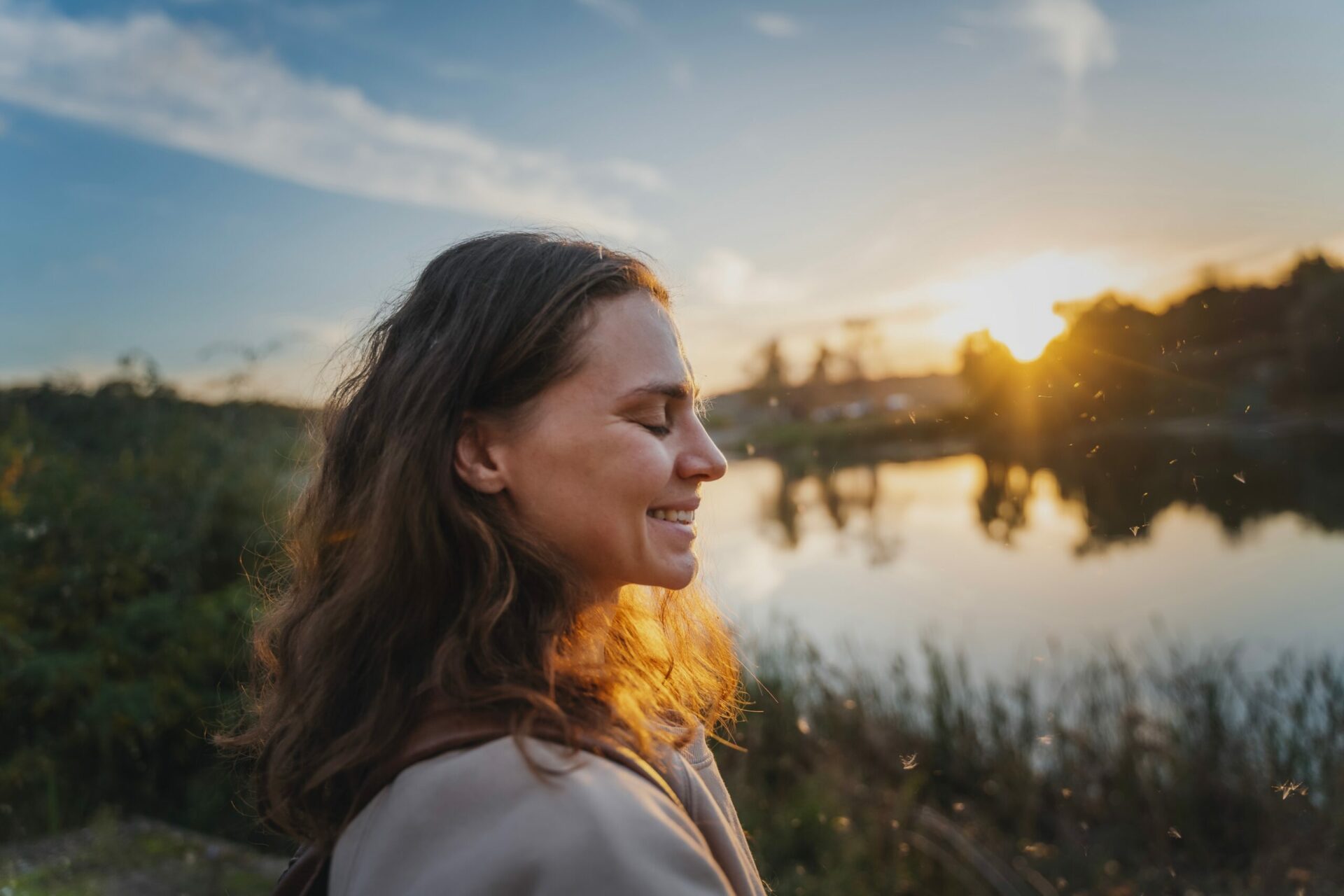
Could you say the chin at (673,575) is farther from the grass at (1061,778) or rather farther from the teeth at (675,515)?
the grass at (1061,778)

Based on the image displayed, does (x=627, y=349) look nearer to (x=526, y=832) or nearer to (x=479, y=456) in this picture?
(x=479, y=456)

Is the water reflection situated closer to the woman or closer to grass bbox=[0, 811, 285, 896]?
the woman

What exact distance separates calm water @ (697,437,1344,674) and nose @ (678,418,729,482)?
0.49 m

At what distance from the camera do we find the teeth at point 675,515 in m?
1.31

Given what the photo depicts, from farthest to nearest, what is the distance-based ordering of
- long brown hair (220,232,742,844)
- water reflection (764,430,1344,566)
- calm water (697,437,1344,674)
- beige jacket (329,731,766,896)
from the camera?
1. calm water (697,437,1344,674)
2. water reflection (764,430,1344,566)
3. long brown hair (220,232,742,844)
4. beige jacket (329,731,766,896)

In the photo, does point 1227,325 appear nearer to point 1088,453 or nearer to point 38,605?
point 1088,453

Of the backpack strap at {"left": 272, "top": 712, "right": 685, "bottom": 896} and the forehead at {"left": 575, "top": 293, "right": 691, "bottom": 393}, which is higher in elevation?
the forehead at {"left": 575, "top": 293, "right": 691, "bottom": 393}

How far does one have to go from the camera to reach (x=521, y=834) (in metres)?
0.85

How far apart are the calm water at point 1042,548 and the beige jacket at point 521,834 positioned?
3.19ft

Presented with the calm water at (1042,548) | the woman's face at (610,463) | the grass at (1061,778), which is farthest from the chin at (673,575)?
the grass at (1061,778)

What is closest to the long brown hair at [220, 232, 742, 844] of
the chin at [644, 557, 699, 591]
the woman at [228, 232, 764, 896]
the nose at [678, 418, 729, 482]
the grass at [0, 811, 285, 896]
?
the woman at [228, 232, 764, 896]

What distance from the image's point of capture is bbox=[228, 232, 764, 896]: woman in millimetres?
893

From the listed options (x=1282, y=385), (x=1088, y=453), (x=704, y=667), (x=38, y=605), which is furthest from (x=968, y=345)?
(x=38, y=605)

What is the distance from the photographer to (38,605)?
572cm
